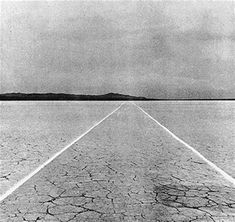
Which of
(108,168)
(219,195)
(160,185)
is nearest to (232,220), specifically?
(219,195)

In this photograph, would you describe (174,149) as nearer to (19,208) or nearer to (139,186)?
(139,186)

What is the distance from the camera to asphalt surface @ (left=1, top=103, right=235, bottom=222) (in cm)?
491

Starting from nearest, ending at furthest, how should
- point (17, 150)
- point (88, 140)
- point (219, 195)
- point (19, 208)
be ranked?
point (19, 208)
point (219, 195)
point (17, 150)
point (88, 140)

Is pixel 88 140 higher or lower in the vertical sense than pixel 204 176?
higher

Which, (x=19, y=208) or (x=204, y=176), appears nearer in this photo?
(x=19, y=208)

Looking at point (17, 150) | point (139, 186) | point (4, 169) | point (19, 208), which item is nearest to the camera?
point (19, 208)

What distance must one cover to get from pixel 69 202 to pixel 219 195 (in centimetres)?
220

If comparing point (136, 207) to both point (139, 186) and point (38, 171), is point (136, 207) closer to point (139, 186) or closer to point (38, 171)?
point (139, 186)

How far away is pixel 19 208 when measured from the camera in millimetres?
5148

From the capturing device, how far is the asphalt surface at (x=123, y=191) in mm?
4914

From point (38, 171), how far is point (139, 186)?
2.23 m

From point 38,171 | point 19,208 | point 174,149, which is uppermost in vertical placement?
point 174,149

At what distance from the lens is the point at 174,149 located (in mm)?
10750

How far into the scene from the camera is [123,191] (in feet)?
19.9
